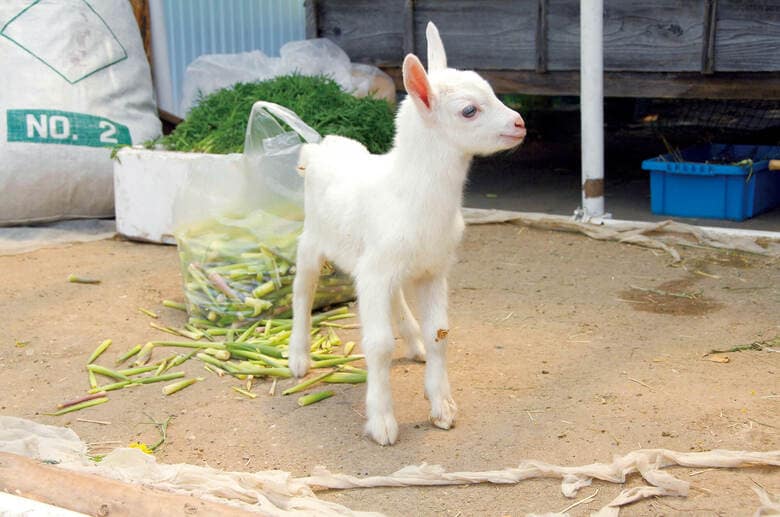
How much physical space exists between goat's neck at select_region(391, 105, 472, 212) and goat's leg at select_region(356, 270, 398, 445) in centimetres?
33

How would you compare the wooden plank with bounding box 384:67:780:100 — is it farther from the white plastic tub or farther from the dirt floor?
the white plastic tub

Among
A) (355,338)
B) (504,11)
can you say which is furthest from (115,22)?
(355,338)

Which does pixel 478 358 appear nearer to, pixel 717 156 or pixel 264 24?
pixel 717 156

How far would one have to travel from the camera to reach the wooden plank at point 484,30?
6879 millimetres

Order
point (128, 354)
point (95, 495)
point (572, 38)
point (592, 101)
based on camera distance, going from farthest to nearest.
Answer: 1. point (572, 38)
2. point (592, 101)
3. point (128, 354)
4. point (95, 495)

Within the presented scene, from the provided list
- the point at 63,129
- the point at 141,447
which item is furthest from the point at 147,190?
the point at 141,447

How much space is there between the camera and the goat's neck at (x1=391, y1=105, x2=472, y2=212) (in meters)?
3.18

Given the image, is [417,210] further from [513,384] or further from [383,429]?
[513,384]

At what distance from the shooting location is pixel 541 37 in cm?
677

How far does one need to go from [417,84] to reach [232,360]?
1.59 meters

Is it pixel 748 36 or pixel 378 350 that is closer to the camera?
pixel 378 350

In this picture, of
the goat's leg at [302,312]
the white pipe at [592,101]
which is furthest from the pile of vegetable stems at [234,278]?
the white pipe at [592,101]

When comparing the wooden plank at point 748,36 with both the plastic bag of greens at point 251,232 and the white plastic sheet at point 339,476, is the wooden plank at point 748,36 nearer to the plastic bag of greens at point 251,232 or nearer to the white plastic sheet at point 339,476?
the plastic bag of greens at point 251,232

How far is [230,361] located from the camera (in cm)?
405
